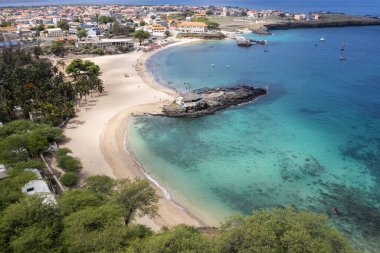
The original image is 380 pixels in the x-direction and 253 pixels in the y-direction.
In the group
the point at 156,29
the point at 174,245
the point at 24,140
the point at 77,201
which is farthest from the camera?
the point at 156,29

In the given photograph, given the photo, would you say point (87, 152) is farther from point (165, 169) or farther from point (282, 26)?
point (282, 26)

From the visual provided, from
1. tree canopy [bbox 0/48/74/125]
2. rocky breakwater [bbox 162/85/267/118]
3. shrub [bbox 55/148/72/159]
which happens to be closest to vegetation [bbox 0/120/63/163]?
shrub [bbox 55/148/72/159]

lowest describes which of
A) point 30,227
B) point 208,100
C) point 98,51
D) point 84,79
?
point 30,227

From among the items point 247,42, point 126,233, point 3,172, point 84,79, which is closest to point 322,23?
point 247,42

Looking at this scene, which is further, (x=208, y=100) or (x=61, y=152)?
(x=208, y=100)

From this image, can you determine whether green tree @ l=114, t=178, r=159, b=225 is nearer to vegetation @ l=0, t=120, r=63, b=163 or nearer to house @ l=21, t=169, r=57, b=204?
house @ l=21, t=169, r=57, b=204

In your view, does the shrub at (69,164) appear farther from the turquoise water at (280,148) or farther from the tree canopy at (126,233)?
the tree canopy at (126,233)

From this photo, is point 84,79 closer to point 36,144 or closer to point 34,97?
point 34,97
